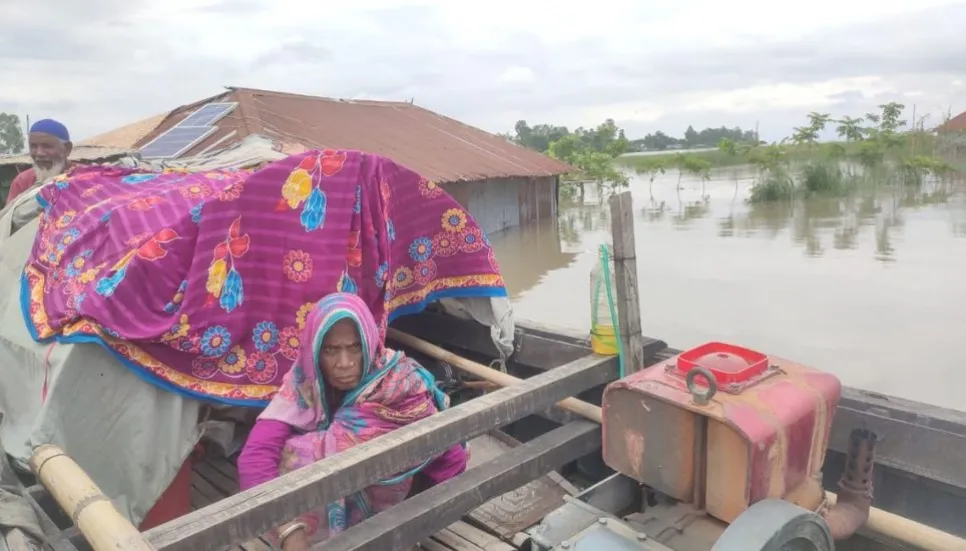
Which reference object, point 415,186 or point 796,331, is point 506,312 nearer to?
point 415,186

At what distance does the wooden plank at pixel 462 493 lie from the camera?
1.78m

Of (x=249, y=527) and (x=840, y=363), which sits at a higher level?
(x=249, y=527)

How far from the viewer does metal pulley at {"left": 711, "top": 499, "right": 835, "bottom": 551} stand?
3.81ft

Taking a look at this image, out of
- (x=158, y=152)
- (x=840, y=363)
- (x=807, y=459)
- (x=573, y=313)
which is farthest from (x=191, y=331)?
(x=158, y=152)

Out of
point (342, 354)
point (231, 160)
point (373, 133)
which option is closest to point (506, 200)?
point (373, 133)

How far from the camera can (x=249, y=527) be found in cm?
157

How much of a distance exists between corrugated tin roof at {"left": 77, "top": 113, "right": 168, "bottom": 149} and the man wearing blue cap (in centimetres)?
801

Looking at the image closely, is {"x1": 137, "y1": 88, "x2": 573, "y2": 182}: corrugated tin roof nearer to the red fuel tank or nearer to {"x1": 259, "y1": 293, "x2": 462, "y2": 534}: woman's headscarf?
{"x1": 259, "y1": 293, "x2": 462, "y2": 534}: woman's headscarf

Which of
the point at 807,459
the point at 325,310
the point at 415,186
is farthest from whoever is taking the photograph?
the point at 415,186

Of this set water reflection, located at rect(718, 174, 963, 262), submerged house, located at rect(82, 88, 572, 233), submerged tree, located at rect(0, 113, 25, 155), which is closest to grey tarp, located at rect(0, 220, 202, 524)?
submerged house, located at rect(82, 88, 572, 233)

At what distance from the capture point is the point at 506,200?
1631 cm

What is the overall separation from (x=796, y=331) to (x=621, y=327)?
5.91m

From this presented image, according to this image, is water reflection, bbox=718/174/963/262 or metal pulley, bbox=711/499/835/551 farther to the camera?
water reflection, bbox=718/174/963/262

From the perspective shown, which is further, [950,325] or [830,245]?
[830,245]
